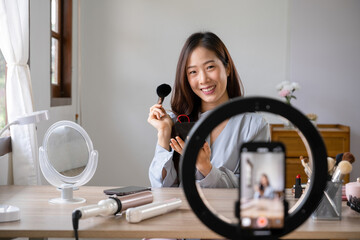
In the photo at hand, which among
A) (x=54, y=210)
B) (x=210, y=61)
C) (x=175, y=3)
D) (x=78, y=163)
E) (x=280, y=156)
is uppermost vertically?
(x=175, y=3)

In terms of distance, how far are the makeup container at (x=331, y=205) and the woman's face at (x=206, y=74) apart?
2.50 ft

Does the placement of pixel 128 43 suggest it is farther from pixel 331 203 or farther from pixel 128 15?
pixel 331 203

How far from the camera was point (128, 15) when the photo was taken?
464 centimetres

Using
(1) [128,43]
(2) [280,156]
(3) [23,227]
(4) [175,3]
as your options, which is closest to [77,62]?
(1) [128,43]

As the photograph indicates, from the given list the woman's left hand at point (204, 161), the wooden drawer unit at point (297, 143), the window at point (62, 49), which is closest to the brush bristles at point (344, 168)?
the woman's left hand at point (204, 161)

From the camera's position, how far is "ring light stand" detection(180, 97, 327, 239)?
67 cm

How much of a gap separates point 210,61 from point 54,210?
912 millimetres

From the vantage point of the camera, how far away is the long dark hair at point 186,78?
6.57 ft

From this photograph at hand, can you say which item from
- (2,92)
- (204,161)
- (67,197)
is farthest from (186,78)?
(2,92)

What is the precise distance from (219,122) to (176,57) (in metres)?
4.00

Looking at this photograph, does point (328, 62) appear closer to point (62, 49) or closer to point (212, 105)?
point (62, 49)

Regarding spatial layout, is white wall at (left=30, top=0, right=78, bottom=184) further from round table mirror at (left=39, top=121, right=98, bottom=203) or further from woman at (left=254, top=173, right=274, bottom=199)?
woman at (left=254, top=173, right=274, bottom=199)

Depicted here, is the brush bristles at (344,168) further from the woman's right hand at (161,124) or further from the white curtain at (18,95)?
the white curtain at (18,95)

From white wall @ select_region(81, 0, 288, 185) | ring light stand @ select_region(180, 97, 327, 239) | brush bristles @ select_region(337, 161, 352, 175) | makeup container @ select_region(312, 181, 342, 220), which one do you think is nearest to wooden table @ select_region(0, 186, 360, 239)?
makeup container @ select_region(312, 181, 342, 220)
